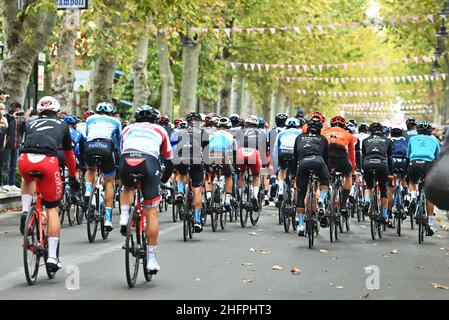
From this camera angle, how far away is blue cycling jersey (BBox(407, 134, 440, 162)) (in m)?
16.0

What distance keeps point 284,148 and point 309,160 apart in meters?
3.79

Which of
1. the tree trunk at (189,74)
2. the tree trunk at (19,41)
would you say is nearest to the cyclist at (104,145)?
the tree trunk at (19,41)

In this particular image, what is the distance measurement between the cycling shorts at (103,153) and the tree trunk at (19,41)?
765 centimetres

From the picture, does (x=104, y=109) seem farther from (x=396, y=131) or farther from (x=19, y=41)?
(x=19, y=41)

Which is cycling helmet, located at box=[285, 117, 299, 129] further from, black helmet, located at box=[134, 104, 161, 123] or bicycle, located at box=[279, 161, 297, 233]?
black helmet, located at box=[134, 104, 161, 123]

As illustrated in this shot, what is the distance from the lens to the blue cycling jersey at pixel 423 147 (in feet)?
52.6

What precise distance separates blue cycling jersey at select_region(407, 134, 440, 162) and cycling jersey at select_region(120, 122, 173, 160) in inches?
273

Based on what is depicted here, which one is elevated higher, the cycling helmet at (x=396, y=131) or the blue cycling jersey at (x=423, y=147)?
the cycling helmet at (x=396, y=131)

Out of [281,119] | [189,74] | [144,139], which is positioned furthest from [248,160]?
[189,74]

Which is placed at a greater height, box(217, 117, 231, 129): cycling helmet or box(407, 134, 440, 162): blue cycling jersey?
box(217, 117, 231, 129): cycling helmet

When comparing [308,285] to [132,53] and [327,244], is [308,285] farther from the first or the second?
[132,53]

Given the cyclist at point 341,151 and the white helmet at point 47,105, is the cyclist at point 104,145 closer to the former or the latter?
the cyclist at point 341,151

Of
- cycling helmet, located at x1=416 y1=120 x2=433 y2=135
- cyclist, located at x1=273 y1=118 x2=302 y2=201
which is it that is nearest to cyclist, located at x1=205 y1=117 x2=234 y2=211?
cyclist, located at x1=273 y1=118 x2=302 y2=201

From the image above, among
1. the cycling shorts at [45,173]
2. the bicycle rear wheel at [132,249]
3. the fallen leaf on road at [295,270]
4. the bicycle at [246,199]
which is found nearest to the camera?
the bicycle rear wheel at [132,249]
